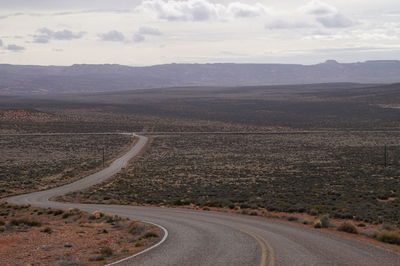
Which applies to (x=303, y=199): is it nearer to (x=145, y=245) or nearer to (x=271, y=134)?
(x=145, y=245)

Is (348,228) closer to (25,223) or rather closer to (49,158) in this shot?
(25,223)

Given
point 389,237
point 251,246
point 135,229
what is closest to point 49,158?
point 135,229

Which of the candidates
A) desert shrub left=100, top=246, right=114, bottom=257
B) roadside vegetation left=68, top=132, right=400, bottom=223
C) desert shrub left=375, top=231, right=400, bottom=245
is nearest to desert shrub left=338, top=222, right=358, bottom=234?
desert shrub left=375, top=231, right=400, bottom=245

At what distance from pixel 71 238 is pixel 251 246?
652 cm

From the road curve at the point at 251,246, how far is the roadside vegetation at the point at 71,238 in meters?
1.09

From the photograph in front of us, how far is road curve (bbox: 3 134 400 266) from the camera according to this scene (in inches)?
521

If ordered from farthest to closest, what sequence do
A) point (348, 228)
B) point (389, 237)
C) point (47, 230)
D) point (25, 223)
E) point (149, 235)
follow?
point (25, 223) → point (47, 230) → point (348, 228) → point (149, 235) → point (389, 237)

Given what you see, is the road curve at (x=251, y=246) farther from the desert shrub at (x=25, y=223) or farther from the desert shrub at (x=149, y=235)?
the desert shrub at (x=25, y=223)

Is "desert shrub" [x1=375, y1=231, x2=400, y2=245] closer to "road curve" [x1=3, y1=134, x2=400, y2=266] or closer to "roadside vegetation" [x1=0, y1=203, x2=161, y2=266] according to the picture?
"road curve" [x1=3, y1=134, x2=400, y2=266]

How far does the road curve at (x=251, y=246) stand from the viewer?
43.4 feet

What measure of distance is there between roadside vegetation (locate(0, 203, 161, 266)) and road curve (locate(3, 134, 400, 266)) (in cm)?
109

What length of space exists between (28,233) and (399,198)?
21.6 meters

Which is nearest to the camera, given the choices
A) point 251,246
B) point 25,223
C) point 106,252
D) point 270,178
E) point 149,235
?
point 106,252

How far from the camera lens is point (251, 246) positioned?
15125 millimetres
